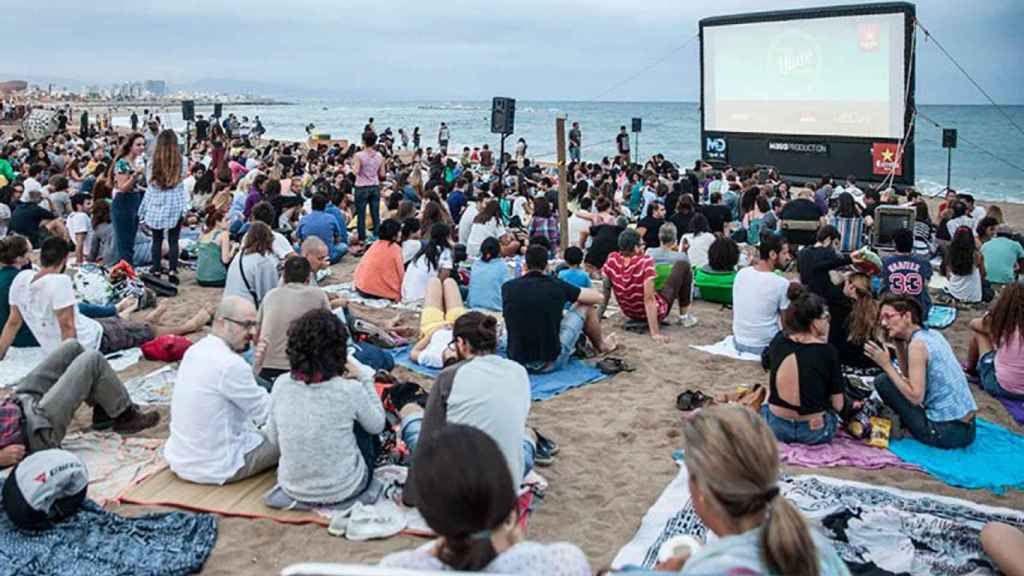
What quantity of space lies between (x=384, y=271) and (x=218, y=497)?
4186 mm

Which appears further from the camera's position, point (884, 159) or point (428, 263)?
point (884, 159)

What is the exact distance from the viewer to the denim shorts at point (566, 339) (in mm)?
5992

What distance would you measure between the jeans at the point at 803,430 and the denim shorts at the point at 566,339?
1818 mm

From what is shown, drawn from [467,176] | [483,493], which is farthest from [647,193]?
[483,493]

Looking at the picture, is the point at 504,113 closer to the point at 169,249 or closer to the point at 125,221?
the point at 169,249

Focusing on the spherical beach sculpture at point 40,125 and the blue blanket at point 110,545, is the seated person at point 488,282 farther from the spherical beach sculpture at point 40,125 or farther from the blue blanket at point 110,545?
the spherical beach sculpture at point 40,125

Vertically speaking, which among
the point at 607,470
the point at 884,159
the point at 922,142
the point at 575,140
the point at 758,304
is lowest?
the point at 607,470

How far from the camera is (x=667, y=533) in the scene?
369 centimetres

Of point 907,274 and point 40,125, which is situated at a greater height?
point 40,125

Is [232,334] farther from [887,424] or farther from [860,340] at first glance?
[860,340]

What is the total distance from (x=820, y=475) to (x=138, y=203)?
7002 millimetres

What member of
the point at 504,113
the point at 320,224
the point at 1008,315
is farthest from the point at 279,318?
the point at 504,113

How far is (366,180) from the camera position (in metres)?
11.1

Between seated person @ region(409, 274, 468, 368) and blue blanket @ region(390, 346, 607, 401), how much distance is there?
75 mm
